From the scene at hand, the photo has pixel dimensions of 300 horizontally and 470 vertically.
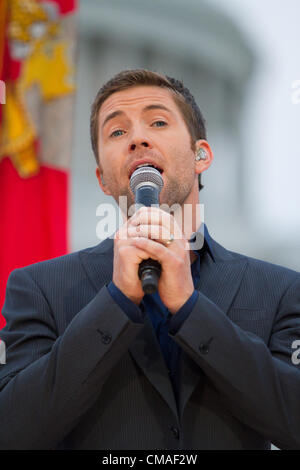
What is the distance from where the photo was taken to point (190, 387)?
7.02 ft

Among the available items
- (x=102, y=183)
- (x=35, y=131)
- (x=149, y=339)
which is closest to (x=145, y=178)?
(x=149, y=339)

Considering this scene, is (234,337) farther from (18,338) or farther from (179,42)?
(179,42)

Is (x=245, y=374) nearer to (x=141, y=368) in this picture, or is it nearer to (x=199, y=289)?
(x=141, y=368)

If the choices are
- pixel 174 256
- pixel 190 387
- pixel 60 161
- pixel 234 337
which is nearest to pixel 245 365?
pixel 234 337

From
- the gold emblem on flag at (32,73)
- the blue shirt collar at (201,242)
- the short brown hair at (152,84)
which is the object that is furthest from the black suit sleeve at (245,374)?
the gold emblem on flag at (32,73)

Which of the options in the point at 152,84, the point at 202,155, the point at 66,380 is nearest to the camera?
the point at 66,380

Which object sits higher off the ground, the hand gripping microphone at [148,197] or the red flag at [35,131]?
the red flag at [35,131]

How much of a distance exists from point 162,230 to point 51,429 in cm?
74

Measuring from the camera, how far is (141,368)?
2168 millimetres

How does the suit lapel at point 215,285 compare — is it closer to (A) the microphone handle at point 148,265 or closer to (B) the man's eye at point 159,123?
(A) the microphone handle at point 148,265

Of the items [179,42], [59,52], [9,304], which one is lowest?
[9,304]

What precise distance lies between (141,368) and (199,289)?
0.45 m

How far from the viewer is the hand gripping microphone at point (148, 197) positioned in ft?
5.82

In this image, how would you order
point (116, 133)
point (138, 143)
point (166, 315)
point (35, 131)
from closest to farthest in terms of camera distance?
point (166, 315), point (138, 143), point (116, 133), point (35, 131)
